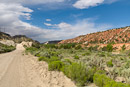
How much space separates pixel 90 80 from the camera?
6.58 metres

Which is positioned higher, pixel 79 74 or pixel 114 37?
pixel 114 37

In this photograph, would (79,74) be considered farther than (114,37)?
No

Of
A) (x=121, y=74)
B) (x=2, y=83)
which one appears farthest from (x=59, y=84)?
(x=121, y=74)

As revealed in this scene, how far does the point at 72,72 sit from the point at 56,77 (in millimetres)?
1563

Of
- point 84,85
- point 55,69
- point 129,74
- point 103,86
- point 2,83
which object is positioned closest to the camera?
point 103,86

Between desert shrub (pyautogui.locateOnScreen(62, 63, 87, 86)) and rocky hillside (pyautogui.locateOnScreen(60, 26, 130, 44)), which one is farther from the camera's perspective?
rocky hillside (pyautogui.locateOnScreen(60, 26, 130, 44))

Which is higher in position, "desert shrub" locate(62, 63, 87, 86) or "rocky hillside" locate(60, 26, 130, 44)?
"rocky hillside" locate(60, 26, 130, 44)

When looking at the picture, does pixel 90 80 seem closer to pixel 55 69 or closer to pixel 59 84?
pixel 59 84

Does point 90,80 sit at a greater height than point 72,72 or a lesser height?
lesser

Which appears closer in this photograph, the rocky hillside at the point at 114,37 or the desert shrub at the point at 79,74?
the desert shrub at the point at 79,74

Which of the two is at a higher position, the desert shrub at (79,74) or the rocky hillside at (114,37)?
the rocky hillside at (114,37)

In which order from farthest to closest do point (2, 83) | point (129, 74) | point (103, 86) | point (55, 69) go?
1. point (55, 69)
2. point (129, 74)
3. point (2, 83)
4. point (103, 86)

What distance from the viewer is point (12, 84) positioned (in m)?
6.39

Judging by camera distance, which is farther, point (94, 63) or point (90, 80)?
point (94, 63)
